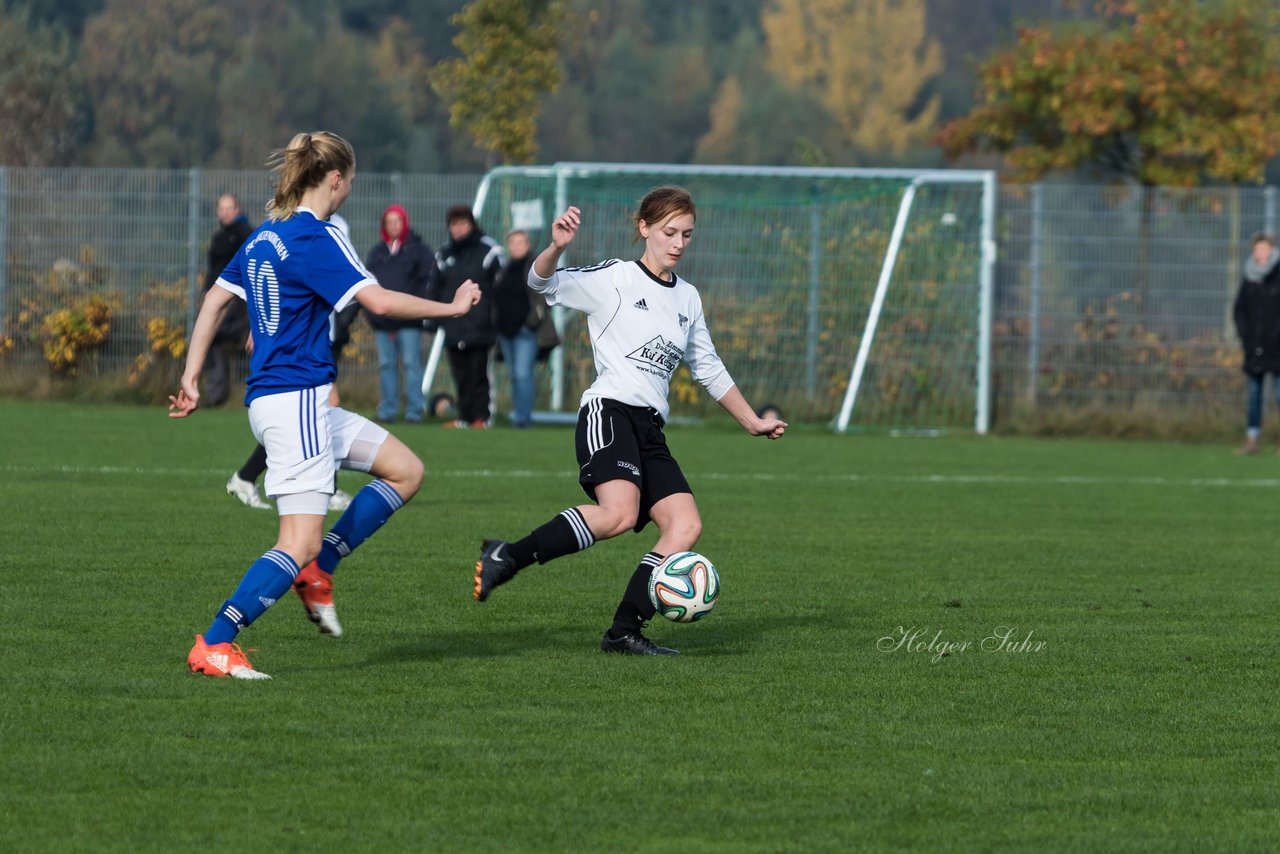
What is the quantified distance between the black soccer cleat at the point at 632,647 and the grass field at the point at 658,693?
100 mm

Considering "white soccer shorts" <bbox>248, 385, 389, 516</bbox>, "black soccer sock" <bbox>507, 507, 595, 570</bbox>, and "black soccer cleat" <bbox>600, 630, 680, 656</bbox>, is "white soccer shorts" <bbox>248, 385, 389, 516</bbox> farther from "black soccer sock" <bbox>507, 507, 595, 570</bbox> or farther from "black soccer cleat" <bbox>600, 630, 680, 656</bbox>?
"black soccer cleat" <bbox>600, 630, 680, 656</bbox>

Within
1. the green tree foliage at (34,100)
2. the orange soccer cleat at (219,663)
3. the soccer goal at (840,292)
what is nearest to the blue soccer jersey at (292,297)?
the orange soccer cleat at (219,663)

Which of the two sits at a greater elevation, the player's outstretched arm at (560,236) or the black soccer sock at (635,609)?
the player's outstretched arm at (560,236)

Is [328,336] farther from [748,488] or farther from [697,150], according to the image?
[697,150]

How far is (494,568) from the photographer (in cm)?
655

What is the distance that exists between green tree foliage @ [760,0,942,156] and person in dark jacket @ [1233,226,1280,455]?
75.8 m

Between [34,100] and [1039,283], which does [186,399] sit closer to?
[1039,283]

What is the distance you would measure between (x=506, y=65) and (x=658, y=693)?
23.6m

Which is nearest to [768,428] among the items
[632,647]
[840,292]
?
[632,647]

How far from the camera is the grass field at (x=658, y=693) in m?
4.48

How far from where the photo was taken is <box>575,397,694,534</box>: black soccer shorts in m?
6.66

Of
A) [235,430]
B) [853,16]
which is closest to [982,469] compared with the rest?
[235,430]

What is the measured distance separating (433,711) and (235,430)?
12138 mm

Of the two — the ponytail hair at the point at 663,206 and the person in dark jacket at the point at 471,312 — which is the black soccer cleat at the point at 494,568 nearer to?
the ponytail hair at the point at 663,206
